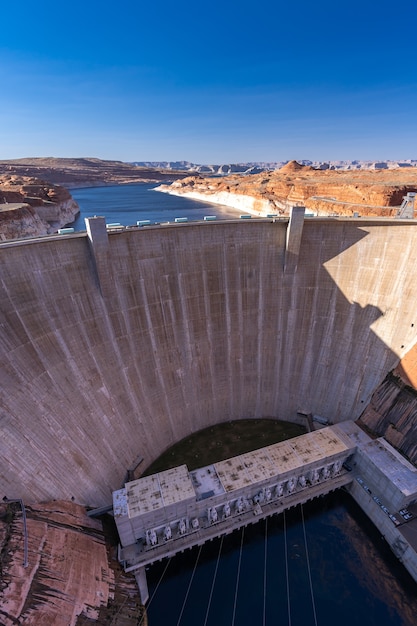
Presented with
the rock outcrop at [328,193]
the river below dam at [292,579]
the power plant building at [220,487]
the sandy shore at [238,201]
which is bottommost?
the river below dam at [292,579]

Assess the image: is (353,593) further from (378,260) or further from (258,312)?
(378,260)

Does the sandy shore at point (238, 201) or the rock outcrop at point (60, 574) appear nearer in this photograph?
the rock outcrop at point (60, 574)

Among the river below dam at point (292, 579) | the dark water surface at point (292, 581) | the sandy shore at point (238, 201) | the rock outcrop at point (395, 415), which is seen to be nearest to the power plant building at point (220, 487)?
the river below dam at point (292, 579)

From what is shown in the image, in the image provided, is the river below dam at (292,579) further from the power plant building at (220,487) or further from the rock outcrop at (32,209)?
the rock outcrop at (32,209)

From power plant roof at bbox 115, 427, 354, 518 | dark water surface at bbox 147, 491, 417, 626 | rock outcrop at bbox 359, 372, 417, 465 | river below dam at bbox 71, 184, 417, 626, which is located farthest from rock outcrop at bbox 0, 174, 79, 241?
rock outcrop at bbox 359, 372, 417, 465

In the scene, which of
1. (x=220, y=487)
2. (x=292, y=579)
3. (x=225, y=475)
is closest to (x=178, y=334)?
(x=225, y=475)

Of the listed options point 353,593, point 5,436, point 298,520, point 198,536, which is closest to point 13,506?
point 5,436
